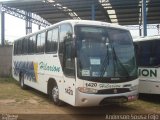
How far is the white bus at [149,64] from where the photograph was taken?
12.3 m

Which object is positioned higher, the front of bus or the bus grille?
the front of bus

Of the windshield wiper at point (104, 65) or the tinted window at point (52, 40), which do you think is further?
the tinted window at point (52, 40)

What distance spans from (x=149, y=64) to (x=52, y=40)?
12.3 ft

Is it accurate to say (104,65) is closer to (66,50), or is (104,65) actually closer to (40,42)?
(66,50)

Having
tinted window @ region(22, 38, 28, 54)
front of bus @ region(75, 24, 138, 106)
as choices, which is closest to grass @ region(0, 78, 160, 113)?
front of bus @ region(75, 24, 138, 106)

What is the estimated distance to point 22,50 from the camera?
1831 centimetres

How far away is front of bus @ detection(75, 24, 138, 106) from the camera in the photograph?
9.73 metres

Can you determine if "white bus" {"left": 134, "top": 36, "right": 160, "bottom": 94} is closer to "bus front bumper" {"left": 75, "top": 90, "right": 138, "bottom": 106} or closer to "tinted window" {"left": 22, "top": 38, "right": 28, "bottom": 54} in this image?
"bus front bumper" {"left": 75, "top": 90, "right": 138, "bottom": 106}

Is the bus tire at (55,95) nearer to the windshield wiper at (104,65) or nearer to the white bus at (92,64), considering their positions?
the white bus at (92,64)

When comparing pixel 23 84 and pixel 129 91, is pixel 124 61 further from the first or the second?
pixel 23 84

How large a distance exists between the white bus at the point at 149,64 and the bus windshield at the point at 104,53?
4.95ft

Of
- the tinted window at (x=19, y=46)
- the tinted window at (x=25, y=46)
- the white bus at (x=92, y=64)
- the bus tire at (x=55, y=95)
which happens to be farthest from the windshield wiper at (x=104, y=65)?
the tinted window at (x=19, y=46)

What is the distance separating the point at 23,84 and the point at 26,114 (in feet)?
25.2

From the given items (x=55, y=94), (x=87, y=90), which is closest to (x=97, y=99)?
(x=87, y=90)
